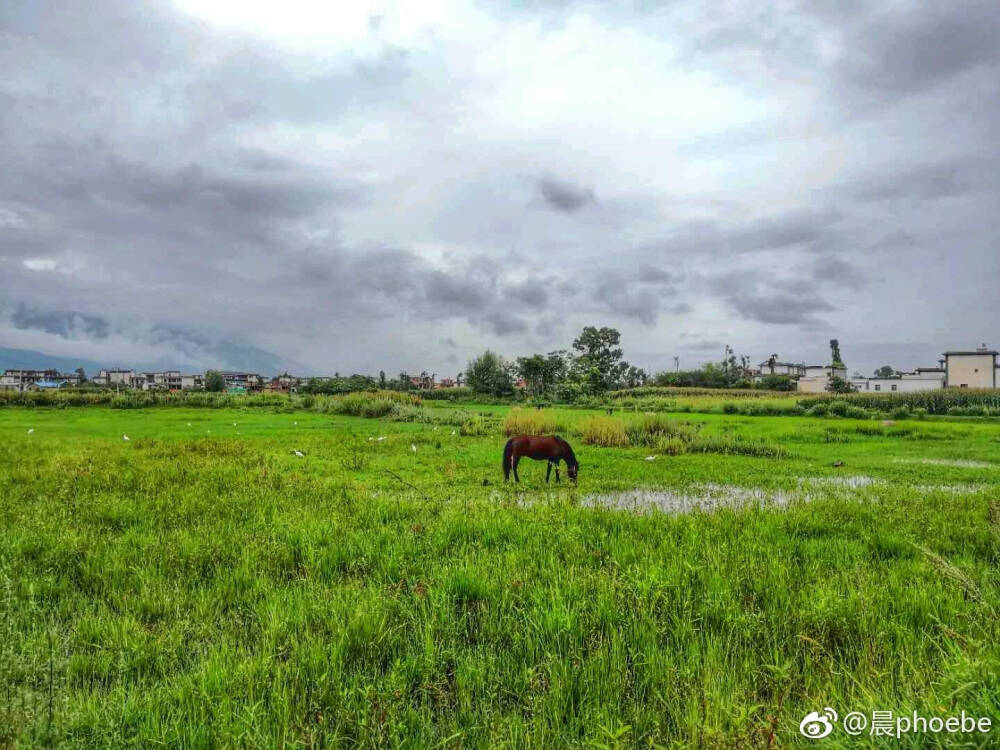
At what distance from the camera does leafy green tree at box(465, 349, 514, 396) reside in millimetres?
93062

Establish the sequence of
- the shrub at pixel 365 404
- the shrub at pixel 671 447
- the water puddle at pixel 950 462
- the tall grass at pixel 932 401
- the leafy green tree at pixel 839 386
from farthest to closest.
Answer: the leafy green tree at pixel 839 386
the tall grass at pixel 932 401
the shrub at pixel 365 404
the shrub at pixel 671 447
the water puddle at pixel 950 462

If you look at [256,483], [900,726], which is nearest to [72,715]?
[900,726]

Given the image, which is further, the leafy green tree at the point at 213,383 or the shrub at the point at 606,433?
the leafy green tree at the point at 213,383

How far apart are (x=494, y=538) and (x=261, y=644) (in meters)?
3.31

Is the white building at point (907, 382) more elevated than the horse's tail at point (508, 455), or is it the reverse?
the white building at point (907, 382)

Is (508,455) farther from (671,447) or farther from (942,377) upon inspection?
(942,377)

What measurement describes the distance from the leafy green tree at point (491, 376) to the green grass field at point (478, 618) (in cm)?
8338

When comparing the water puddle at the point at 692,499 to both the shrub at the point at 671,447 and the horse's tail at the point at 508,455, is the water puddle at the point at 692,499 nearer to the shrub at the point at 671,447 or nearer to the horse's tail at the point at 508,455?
the horse's tail at the point at 508,455

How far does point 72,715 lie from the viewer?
2.87m

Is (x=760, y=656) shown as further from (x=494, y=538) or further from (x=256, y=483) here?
(x=256, y=483)

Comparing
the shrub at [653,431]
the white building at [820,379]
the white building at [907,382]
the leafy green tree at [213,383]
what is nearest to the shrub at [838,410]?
the shrub at [653,431]

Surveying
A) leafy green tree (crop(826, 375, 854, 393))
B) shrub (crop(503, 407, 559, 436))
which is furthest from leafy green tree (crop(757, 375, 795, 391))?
shrub (crop(503, 407, 559, 436))

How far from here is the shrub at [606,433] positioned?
20525 mm

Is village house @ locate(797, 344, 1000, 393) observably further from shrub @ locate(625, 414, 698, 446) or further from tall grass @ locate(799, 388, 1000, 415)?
shrub @ locate(625, 414, 698, 446)
